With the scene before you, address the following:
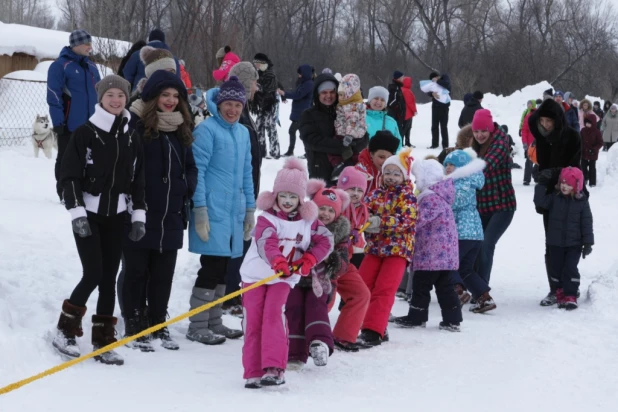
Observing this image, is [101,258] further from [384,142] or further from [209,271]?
[384,142]

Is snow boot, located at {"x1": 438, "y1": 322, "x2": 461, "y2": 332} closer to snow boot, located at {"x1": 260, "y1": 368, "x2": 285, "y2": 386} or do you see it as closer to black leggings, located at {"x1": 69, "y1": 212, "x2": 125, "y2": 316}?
snow boot, located at {"x1": 260, "y1": 368, "x2": 285, "y2": 386}

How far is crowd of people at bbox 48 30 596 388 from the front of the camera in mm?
5039

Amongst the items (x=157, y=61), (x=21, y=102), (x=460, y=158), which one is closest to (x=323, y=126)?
(x=460, y=158)

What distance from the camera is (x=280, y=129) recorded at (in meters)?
21.3

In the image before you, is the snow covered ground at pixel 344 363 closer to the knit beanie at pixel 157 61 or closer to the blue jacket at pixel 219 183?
the blue jacket at pixel 219 183

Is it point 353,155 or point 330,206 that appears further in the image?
point 353,155

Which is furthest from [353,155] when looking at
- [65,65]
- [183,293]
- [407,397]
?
[407,397]

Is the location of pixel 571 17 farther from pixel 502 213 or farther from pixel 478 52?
pixel 502 213

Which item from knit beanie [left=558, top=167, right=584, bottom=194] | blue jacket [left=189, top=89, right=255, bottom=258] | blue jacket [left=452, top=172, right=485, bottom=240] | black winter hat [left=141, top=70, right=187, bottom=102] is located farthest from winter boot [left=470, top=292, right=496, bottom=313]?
black winter hat [left=141, top=70, right=187, bottom=102]

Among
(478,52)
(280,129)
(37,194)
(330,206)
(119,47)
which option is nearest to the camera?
(330,206)

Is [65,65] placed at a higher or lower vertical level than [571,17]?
lower

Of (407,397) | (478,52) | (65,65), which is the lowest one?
(407,397)

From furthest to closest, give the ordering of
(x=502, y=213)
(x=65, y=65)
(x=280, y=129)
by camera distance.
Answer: (x=280, y=129), (x=502, y=213), (x=65, y=65)

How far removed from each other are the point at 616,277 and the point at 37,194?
724 centimetres
